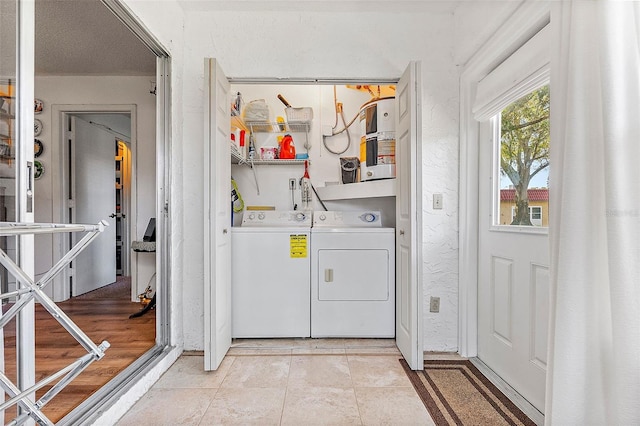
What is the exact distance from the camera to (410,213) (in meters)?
2.06

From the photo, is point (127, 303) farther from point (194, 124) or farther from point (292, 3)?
point (292, 3)

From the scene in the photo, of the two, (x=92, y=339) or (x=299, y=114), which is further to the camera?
(x=299, y=114)

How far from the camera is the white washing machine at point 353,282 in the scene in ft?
8.15

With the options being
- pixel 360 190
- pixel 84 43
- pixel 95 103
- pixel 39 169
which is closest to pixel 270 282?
pixel 360 190

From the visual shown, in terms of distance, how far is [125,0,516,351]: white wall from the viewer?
2309 millimetres

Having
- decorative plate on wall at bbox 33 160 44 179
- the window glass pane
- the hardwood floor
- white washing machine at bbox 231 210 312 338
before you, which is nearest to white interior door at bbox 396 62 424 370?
the window glass pane

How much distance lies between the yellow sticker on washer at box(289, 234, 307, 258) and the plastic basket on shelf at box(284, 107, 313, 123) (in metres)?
1.07

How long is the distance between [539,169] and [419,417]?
1.41 meters

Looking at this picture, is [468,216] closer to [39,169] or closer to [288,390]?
[288,390]

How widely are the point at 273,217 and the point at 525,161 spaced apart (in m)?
1.93

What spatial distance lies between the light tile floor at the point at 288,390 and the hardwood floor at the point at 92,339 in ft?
0.93

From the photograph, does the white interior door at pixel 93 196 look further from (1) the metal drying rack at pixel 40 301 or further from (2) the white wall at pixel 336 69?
(1) the metal drying rack at pixel 40 301

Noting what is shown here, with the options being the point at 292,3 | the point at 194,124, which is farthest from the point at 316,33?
the point at 194,124

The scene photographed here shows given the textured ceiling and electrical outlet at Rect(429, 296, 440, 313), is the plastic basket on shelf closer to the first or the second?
the textured ceiling
